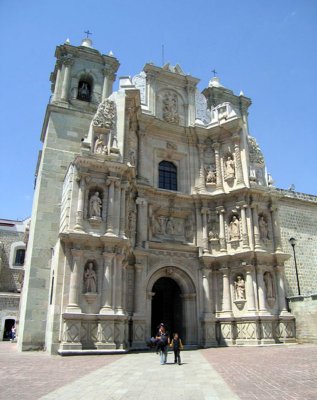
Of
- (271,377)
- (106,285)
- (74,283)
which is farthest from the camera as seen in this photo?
(106,285)

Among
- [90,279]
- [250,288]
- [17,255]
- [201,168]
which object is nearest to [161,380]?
[90,279]

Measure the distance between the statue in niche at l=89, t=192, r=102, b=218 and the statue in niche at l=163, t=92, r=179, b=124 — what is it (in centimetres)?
926

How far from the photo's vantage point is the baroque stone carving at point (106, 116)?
66.3 feet

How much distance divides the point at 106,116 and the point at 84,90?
6638 mm

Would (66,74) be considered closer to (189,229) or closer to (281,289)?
(189,229)

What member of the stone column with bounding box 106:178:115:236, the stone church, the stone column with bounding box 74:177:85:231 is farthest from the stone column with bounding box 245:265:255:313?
the stone column with bounding box 74:177:85:231

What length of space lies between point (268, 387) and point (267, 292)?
45.6 feet

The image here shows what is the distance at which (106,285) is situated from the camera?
56.0 feet

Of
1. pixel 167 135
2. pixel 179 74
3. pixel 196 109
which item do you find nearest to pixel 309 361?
pixel 167 135

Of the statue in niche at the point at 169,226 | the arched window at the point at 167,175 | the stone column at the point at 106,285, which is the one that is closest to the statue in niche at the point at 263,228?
the statue in niche at the point at 169,226

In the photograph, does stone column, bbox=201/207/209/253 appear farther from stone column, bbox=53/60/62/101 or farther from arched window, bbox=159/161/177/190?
stone column, bbox=53/60/62/101

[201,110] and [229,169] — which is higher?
[201,110]

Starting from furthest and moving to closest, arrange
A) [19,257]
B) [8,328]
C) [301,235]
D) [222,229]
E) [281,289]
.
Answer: [19,257] → [8,328] → [301,235] → [222,229] → [281,289]

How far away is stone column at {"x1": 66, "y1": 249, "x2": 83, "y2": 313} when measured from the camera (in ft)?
53.3
